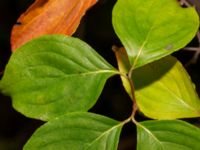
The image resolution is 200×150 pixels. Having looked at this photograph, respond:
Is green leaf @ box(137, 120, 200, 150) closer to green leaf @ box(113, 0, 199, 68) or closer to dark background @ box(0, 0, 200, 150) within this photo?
green leaf @ box(113, 0, 199, 68)

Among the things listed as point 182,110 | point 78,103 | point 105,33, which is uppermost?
point 78,103

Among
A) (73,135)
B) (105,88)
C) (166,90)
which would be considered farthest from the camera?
(105,88)

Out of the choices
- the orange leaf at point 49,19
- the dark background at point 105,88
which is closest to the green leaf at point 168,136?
the orange leaf at point 49,19

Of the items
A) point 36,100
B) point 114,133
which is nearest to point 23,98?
point 36,100

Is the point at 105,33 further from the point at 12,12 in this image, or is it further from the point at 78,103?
the point at 78,103

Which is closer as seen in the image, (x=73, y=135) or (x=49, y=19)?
(x=73, y=135)

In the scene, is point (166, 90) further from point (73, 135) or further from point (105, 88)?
point (105, 88)

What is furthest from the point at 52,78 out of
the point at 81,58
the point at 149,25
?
the point at 149,25
